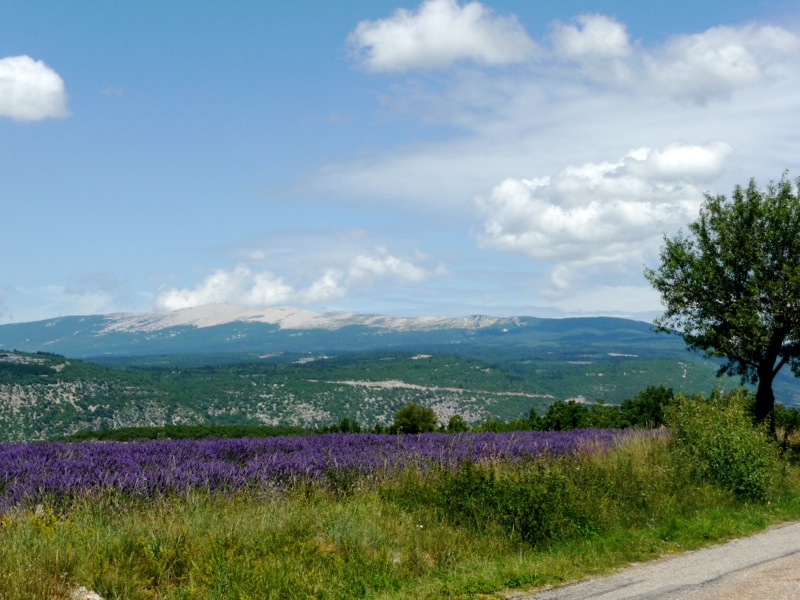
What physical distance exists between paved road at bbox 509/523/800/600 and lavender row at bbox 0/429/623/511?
221 inches

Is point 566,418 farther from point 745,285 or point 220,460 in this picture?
point 220,460

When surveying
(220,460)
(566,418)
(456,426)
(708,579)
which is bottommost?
(456,426)

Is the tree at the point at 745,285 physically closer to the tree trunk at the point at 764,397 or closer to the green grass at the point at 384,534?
the tree trunk at the point at 764,397

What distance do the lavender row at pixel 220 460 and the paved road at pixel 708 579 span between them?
5.61 meters

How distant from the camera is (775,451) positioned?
18.5m

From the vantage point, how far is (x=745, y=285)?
25922 millimetres

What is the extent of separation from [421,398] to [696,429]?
595 ft

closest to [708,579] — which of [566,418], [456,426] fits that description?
[566,418]

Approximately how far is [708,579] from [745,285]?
18679 millimetres

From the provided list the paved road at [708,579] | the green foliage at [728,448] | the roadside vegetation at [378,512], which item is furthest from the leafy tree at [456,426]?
the paved road at [708,579]

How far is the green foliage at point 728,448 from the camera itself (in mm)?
16266

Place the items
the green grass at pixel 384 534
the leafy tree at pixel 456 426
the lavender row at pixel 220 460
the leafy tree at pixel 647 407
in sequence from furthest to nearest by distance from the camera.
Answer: the leafy tree at pixel 456 426, the leafy tree at pixel 647 407, the lavender row at pixel 220 460, the green grass at pixel 384 534

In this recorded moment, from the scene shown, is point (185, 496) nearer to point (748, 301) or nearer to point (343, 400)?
point (748, 301)

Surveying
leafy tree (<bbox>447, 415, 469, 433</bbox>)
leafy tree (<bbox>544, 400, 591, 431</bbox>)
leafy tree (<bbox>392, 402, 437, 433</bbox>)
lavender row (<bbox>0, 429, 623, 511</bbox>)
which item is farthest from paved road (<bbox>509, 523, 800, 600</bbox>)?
leafy tree (<bbox>392, 402, 437, 433</bbox>)
